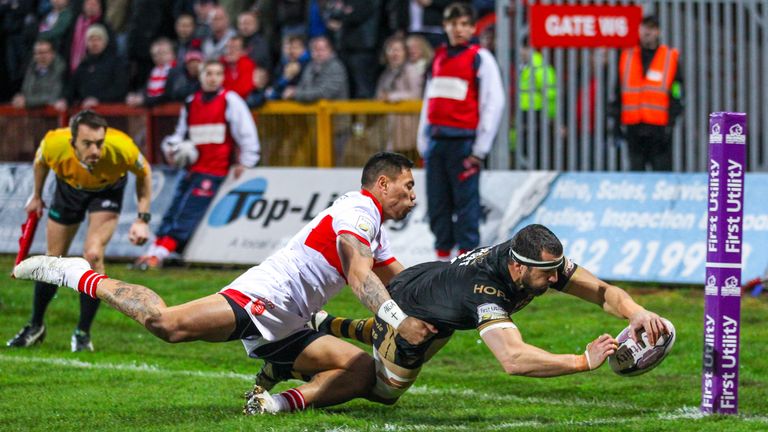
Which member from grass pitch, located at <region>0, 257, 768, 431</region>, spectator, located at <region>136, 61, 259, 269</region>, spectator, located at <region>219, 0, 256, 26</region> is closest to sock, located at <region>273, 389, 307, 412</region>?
grass pitch, located at <region>0, 257, 768, 431</region>

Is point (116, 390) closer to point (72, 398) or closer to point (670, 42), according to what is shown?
point (72, 398)

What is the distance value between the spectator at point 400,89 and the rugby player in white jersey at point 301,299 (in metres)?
8.40

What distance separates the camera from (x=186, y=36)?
20.5m

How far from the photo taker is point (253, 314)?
885 cm

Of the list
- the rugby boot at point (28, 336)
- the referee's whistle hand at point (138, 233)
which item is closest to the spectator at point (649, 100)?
the referee's whistle hand at point (138, 233)

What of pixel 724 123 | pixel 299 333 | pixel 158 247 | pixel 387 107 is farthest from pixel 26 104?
pixel 724 123

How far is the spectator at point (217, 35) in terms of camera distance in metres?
20.0

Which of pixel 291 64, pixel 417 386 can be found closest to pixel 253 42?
pixel 291 64

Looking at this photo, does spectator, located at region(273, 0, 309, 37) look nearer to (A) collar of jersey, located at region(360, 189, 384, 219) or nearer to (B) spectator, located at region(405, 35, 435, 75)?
(B) spectator, located at region(405, 35, 435, 75)

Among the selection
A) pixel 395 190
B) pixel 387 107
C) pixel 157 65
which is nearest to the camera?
pixel 395 190

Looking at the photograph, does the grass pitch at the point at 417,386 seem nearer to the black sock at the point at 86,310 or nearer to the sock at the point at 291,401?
the sock at the point at 291,401

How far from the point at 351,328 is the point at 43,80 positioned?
1188cm

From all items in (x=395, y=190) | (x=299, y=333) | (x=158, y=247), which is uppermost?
(x=395, y=190)

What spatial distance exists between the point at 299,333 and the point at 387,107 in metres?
8.85
